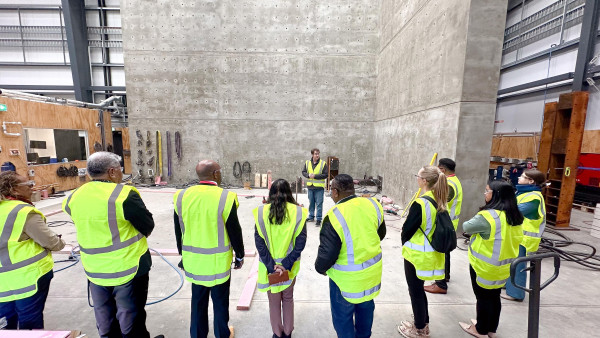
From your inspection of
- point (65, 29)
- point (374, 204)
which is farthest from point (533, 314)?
point (65, 29)

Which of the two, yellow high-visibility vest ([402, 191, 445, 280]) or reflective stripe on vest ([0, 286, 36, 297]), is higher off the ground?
yellow high-visibility vest ([402, 191, 445, 280])

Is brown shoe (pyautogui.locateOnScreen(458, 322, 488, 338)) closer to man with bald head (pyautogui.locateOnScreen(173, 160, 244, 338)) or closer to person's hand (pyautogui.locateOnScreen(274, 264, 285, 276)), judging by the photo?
person's hand (pyautogui.locateOnScreen(274, 264, 285, 276))

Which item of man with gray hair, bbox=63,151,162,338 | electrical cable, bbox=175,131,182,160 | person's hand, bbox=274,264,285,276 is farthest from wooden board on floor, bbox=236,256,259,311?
electrical cable, bbox=175,131,182,160

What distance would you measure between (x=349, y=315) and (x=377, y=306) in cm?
130

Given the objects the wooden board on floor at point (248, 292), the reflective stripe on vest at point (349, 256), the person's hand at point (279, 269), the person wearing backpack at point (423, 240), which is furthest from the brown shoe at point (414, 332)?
the wooden board on floor at point (248, 292)

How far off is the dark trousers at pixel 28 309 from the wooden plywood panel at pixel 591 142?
486 inches

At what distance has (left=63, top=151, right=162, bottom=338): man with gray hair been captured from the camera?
1.94 meters

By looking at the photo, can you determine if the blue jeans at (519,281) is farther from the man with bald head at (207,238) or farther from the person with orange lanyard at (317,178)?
the person with orange lanyard at (317,178)

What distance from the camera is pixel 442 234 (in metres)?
2.21

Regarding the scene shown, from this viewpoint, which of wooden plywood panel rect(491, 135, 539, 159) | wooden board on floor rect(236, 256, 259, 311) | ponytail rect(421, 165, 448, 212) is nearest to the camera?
ponytail rect(421, 165, 448, 212)

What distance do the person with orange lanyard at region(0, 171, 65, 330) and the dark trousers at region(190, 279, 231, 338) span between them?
126 cm

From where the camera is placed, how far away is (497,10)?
4527 millimetres

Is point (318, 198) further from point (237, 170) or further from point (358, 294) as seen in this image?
point (237, 170)

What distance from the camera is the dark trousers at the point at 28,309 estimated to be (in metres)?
2.02
